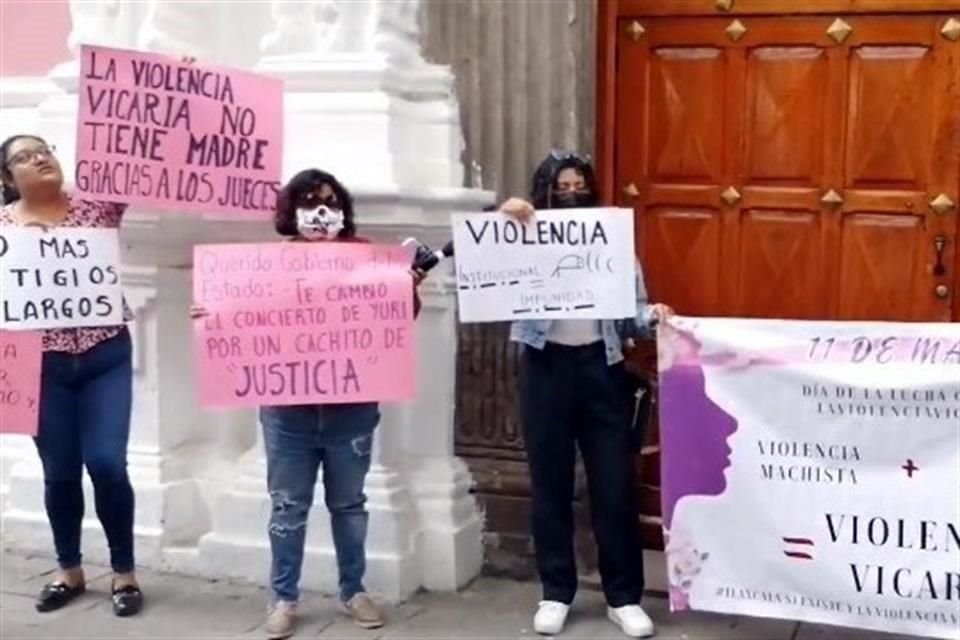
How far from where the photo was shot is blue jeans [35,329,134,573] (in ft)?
17.0

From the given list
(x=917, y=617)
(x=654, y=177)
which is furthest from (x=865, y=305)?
(x=917, y=617)

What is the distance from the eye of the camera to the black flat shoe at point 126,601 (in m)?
5.38

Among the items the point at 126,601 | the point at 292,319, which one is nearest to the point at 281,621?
the point at 126,601

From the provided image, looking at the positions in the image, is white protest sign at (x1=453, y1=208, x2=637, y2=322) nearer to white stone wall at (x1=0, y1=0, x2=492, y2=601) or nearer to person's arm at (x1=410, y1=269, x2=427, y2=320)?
person's arm at (x1=410, y1=269, x2=427, y2=320)

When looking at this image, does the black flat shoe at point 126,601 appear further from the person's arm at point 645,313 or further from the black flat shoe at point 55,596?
the person's arm at point 645,313

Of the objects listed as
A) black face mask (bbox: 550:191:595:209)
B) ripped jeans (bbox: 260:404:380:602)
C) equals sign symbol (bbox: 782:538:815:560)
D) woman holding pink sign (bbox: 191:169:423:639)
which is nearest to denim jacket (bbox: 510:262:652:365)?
black face mask (bbox: 550:191:595:209)

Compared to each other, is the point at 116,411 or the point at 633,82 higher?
the point at 633,82

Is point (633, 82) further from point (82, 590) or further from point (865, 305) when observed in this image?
point (82, 590)

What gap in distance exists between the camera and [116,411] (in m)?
5.24

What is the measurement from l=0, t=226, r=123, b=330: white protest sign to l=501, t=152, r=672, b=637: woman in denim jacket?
57.8 inches

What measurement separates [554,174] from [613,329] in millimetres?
572

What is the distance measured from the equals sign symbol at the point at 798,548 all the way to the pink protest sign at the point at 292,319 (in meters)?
1.41

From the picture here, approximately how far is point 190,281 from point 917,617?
122 inches

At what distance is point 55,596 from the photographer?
5.47 metres
